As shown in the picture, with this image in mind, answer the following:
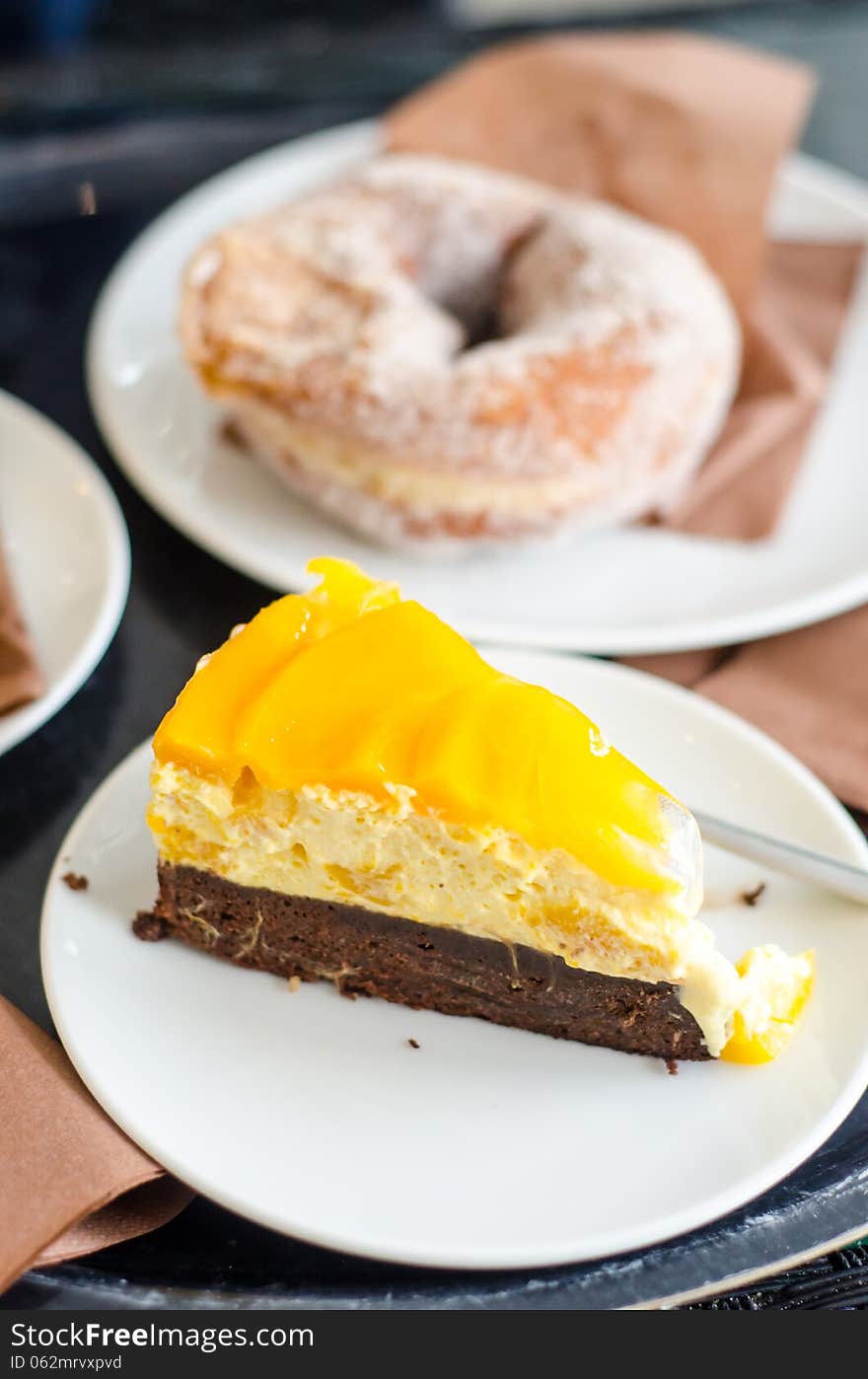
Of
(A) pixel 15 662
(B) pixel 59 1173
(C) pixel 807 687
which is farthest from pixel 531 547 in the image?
(B) pixel 59 1173

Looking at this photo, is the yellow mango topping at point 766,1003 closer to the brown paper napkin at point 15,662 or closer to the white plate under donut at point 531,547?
the white plate under donut at point 531,547

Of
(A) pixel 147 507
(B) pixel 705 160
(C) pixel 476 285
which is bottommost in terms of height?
(A) pixel 147 507

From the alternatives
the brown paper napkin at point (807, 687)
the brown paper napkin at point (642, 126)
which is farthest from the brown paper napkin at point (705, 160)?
the brown paper napkin at point (807, 687)

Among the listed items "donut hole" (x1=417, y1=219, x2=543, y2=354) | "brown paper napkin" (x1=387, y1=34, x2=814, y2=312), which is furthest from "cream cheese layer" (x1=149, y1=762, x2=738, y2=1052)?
"brown paper napkin" (x1=387, y1=34, x2=814, y2=312)

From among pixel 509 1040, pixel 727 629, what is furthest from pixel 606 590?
pixel 509 1040

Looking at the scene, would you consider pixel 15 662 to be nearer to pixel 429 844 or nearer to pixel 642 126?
pixel 429 844

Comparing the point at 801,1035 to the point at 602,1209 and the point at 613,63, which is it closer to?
the point at 602,1209
